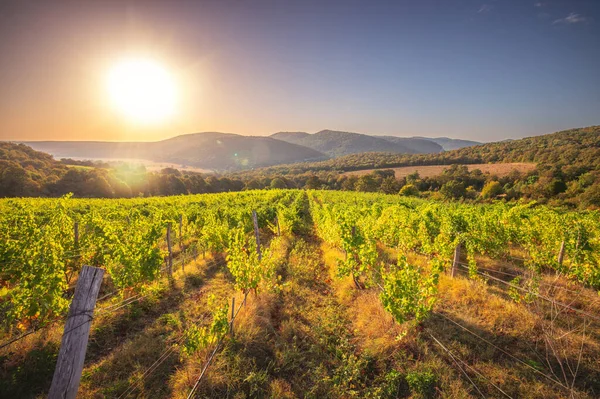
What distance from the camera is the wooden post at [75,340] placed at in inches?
99.3

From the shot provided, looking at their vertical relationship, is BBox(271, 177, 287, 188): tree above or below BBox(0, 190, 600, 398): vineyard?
below

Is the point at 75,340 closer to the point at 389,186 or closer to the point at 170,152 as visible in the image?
the point at 389,186

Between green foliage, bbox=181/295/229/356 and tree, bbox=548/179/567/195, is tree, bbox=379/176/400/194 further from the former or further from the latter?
green foliage, bbox=181/295/229/356

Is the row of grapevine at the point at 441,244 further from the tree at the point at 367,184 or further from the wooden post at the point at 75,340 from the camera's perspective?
the tree at the point at 367,184

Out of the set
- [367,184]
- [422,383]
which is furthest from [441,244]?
[367,184]

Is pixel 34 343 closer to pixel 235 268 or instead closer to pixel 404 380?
pixel 235 268

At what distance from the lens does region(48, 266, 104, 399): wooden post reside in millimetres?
2521

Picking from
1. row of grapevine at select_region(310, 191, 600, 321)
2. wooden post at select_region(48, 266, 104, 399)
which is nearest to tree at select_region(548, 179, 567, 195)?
row of grapevine at select_region(310, 191, 600, 321)

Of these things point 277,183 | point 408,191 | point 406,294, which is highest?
point 406,294

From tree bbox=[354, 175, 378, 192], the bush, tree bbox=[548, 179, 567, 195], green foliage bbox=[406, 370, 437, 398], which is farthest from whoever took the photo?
tree bbox=[354, 175, 378, 192]

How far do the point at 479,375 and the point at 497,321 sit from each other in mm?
2095

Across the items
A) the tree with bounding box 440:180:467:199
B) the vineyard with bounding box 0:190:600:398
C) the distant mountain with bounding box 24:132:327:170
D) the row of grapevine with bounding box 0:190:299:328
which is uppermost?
the distant mountain with bounding box 24:132:327:170

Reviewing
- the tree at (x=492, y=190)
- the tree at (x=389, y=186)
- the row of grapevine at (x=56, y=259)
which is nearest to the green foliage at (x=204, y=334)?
the row of grapevine at (x=56, y=259)

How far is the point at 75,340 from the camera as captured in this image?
2.60 meters
